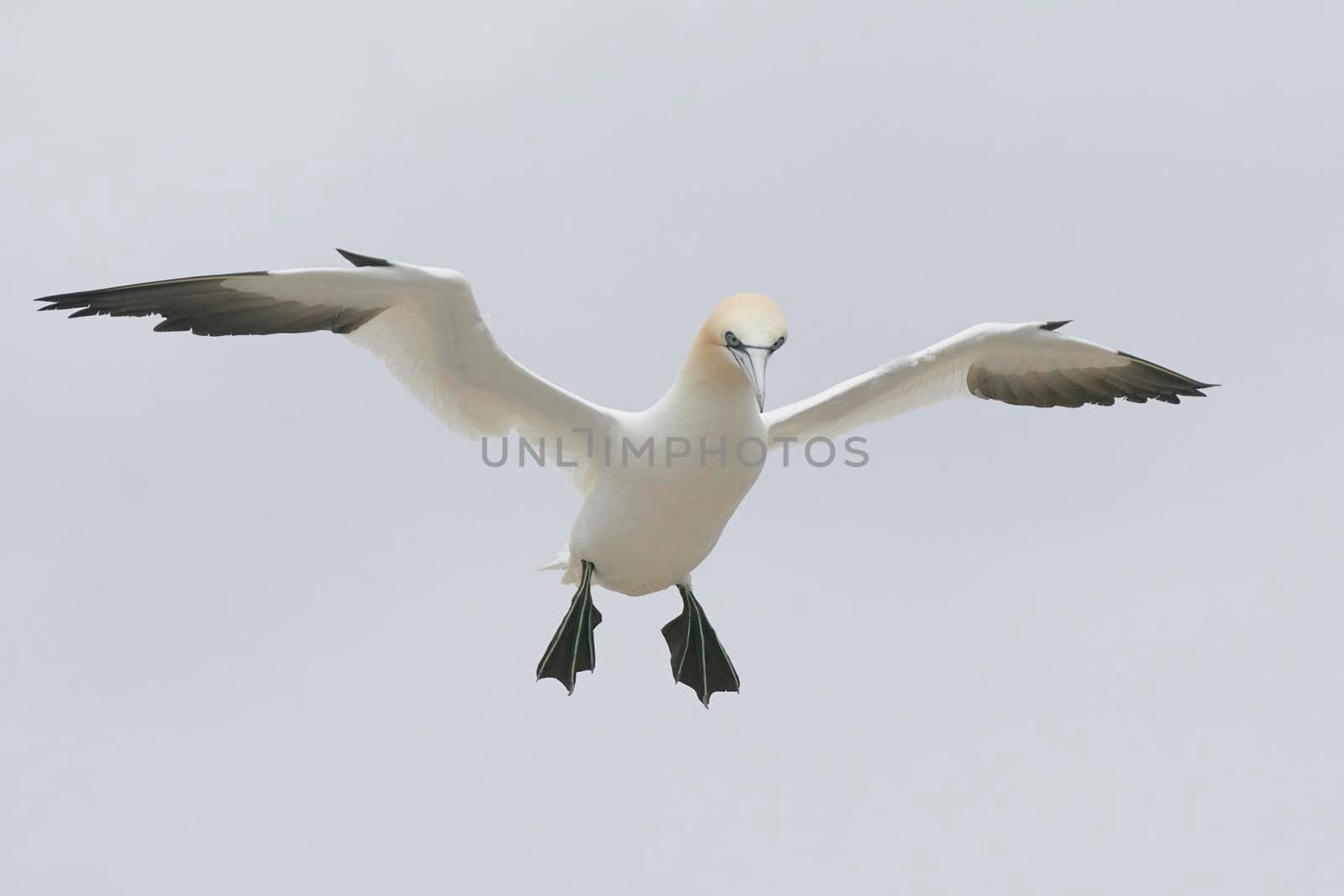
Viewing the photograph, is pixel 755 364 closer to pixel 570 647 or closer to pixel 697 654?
pixel 570 647

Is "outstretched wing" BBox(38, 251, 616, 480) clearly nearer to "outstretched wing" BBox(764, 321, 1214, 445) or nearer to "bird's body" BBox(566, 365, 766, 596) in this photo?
"bird's body" BBox(566, 365, 766, 596)

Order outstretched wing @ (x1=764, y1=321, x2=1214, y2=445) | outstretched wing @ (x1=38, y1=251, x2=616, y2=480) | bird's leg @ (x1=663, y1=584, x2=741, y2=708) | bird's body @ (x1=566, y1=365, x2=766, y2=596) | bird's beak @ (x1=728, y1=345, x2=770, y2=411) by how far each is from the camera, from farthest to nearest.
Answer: bird's leg @ (x1=663, y1=584, x2=741, y2=708) → outstretched wing @ (x1=764, y1=321, x2=1214, y2=445) → bird's body @ (x1=566, y1=365, x2=766, y2=596) → outstretched wing @ (x1=38, y1=251, x2=616, y2=480) → bird's beak @ (x1=728, y1=345, x2=770, y2=411)

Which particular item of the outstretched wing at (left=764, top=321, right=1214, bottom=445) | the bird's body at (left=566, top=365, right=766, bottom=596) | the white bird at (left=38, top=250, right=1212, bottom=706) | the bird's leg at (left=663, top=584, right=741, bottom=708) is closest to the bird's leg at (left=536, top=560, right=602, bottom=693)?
the white bird at (left=38, top=250, right=1212, bottom=706)

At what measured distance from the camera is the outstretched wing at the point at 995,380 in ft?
42.6

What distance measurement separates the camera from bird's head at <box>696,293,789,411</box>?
1113 cm

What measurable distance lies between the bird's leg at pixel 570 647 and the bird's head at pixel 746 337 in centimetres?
233

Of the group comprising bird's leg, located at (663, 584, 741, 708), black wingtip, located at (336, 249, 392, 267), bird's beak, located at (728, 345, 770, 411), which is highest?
black wingtip, located at (336, 249, 392, 267)

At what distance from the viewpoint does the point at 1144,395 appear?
45.9 ft

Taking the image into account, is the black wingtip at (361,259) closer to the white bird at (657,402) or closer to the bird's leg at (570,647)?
the white bird at (657,402)

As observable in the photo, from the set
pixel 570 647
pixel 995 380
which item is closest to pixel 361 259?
pixel 570 647

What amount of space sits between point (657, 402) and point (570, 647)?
6.73ft

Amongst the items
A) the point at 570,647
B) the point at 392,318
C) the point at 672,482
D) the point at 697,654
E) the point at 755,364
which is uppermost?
the point at 392,318

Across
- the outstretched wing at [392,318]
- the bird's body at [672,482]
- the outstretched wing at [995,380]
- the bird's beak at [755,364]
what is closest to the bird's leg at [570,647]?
the bird's body at [672,482]

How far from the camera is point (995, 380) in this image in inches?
542
